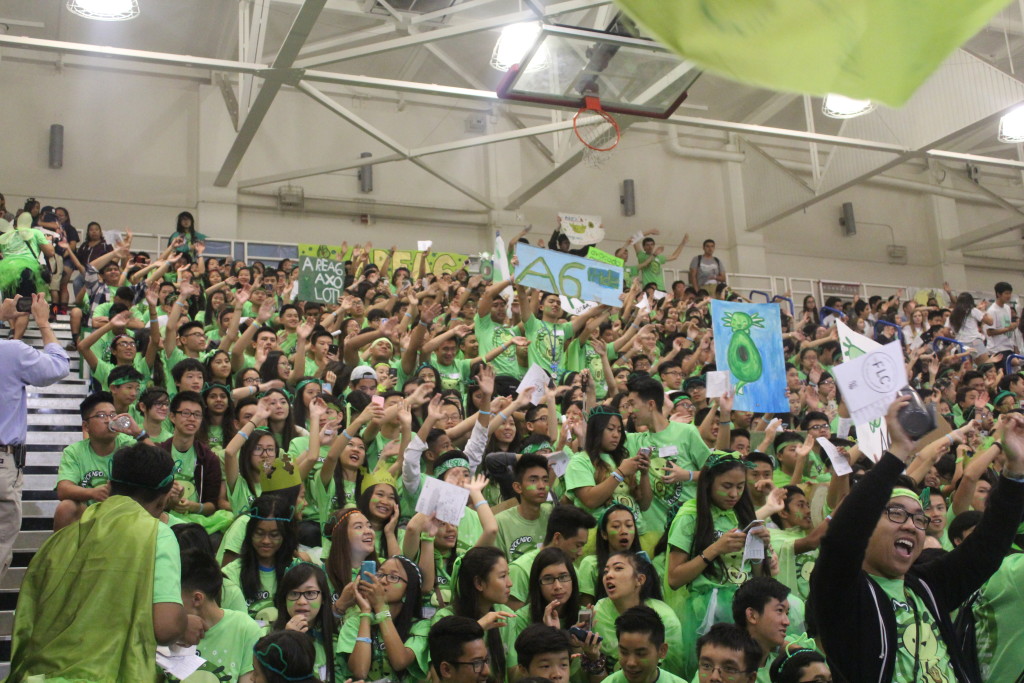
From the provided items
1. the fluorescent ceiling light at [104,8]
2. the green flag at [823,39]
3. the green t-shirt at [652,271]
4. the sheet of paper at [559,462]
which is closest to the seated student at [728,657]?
the sheet of paper at [559,462]

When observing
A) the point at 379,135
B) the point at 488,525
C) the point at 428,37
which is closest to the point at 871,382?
the point at 488,525

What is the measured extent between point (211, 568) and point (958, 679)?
9.06 ft

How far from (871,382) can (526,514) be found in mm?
2852

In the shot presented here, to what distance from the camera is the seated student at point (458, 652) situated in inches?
168

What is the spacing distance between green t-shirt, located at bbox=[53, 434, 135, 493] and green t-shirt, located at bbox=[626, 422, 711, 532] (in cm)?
298

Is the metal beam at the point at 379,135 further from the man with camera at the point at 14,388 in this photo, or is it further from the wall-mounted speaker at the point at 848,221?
the man with camera at the point at 14,388

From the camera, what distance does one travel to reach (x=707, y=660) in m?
4.18

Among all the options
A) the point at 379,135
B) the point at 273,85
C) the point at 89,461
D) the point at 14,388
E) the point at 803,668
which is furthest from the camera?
the point at 379,135

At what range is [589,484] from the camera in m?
5.80

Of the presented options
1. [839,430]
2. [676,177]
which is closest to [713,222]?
[676,177]

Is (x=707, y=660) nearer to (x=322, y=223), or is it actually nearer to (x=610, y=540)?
(x=610, y=540)

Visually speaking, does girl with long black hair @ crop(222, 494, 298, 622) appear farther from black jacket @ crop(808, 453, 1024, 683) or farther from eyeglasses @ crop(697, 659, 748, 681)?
black jacket @ crop(808, 453, 1024, 683)

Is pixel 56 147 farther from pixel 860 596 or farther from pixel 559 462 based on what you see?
pixel 860 596

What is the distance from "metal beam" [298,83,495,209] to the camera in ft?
44.4
